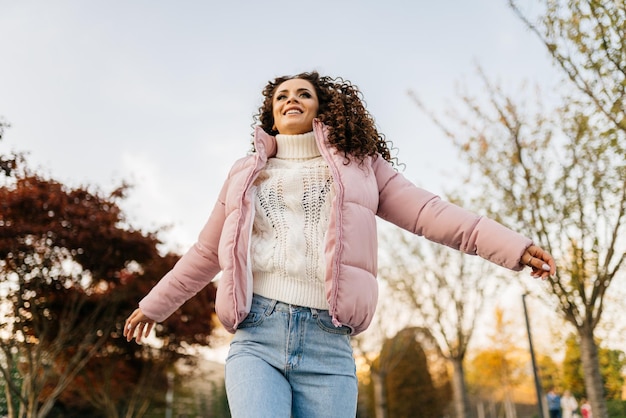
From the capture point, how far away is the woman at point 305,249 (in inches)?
78.1

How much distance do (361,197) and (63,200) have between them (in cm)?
945

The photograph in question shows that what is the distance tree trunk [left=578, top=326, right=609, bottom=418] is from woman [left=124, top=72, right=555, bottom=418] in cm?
777

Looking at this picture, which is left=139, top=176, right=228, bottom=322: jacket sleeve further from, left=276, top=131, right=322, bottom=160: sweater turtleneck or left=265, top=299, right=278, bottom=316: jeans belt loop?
left=265, top=299, right=278, bottom=316: jeans belt loop

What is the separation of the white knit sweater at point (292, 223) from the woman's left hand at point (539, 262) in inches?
27.9

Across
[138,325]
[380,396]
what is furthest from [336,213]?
[380,396]

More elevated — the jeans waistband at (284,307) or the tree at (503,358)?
the tree at (503,358)

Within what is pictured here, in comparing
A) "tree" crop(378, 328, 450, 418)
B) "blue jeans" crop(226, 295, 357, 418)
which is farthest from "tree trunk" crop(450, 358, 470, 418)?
"blue jeans" crop(226, 295, 357, 418)

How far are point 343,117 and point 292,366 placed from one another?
103 cm

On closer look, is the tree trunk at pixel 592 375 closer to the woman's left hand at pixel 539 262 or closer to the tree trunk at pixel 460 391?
the tree trunk at pixel 460 391

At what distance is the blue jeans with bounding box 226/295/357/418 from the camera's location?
1.94 metres

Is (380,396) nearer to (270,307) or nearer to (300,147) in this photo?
(300,147)

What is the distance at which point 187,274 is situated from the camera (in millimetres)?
2461

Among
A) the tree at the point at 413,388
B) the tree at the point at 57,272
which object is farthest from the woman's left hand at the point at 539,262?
the tree at the point at 413,388

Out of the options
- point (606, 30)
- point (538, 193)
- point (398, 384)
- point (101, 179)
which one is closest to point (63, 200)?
point (101, 179)
